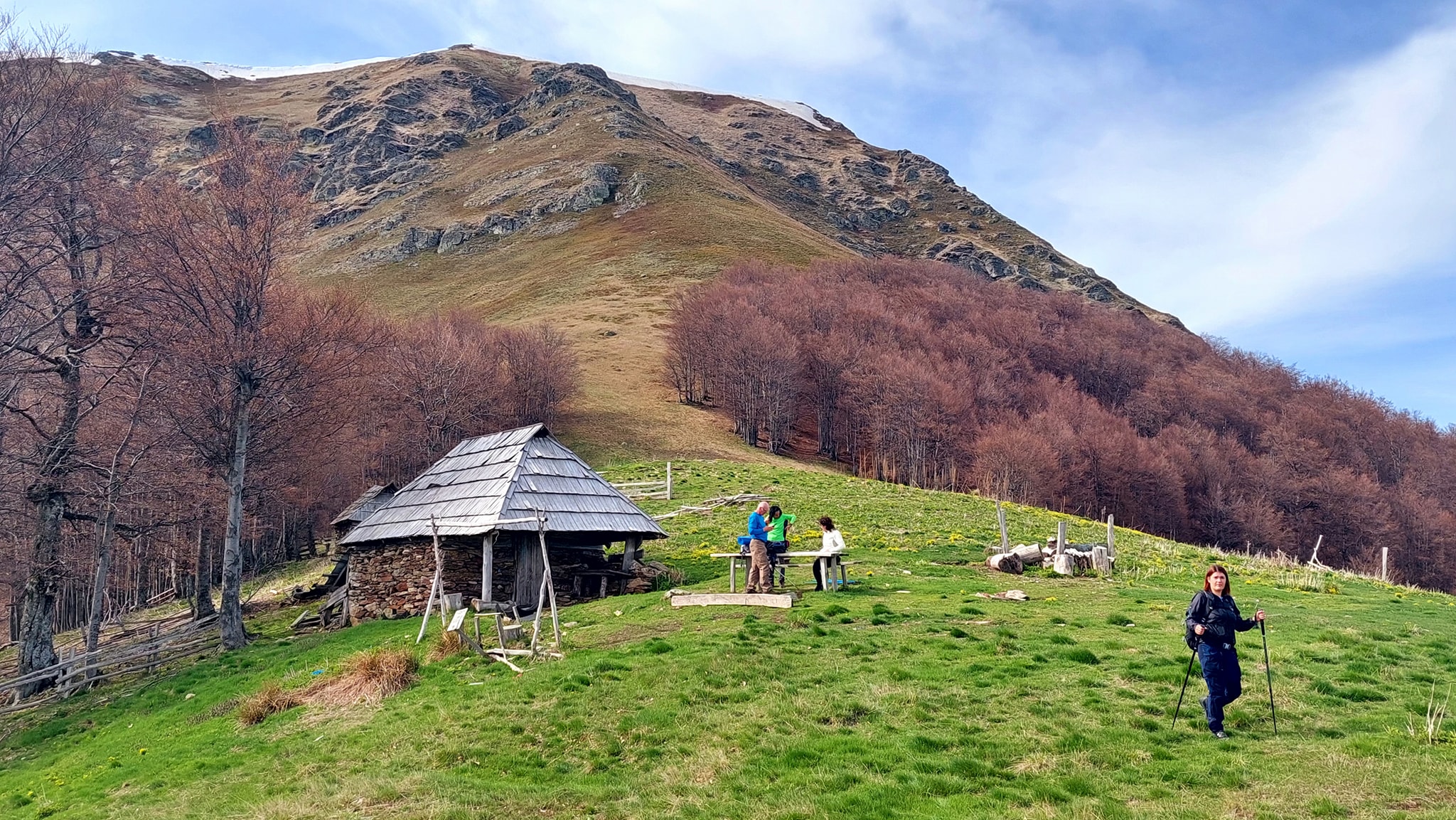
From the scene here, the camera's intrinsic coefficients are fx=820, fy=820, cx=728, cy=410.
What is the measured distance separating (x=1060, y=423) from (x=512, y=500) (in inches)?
2136

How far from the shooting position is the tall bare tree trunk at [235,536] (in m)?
22.8

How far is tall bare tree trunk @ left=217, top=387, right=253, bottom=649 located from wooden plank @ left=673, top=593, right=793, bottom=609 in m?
13.4

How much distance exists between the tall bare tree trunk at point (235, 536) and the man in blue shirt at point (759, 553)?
48.4ft

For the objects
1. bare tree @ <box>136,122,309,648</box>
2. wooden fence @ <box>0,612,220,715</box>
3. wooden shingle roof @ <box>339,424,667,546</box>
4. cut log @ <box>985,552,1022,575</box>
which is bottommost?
wooden fence @ <box>0,612,220,715</box>

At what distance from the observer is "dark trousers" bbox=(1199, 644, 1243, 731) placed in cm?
917

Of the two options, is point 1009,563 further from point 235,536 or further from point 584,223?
point 584,223

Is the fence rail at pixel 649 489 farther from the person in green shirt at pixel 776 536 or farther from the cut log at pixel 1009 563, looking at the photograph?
the person in green shirt at pixel 776 536

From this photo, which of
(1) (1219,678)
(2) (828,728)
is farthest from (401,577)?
(1) (1219,678)

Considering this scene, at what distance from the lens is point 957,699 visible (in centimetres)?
1084

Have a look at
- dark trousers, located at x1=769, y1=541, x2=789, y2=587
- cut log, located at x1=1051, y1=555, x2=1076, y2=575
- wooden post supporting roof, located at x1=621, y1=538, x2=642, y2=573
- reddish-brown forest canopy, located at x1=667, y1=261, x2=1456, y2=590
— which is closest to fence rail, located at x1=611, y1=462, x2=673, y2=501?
wooden post supporting roof, located at x1=621, y1=538, x2=642, y2=573

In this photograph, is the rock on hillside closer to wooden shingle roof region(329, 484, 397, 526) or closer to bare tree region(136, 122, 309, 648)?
wooden shingle roof region(329, 484, 397, 526)

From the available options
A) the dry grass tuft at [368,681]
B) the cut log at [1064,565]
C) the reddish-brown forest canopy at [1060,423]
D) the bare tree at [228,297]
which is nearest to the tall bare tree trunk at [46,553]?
the bare tree at [228,297]

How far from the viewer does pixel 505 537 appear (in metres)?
21.5

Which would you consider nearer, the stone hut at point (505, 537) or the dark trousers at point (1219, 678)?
the dark trousers at point (1219, 678)
